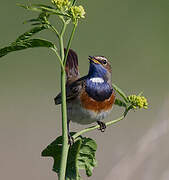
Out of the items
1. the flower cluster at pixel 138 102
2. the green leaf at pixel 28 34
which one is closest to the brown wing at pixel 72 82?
the flower cluster at pixel 138 102

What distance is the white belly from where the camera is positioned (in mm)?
1360

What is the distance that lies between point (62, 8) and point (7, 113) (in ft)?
5.56

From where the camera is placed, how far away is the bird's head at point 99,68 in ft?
4.51

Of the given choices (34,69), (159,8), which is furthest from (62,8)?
(159,8)

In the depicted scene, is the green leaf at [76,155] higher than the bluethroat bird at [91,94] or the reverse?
the reverse

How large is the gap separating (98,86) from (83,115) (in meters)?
0.09

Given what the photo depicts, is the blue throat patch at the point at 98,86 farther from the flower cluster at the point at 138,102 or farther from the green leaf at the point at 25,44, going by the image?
the green leaf at the point at 25,44

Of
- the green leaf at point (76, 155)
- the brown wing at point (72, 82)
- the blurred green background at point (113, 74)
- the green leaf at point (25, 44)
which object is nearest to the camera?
the green leaf at point (25, 44)

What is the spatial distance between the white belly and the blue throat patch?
0.04m

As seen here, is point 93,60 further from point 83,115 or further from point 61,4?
point 61,4

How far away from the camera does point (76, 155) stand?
89 cm

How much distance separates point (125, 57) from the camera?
2.80 m

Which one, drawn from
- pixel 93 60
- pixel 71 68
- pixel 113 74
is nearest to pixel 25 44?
pixel 93 60

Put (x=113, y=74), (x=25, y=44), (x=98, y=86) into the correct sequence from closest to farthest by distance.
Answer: (x=25, y=44) < (x=98, y=86) < (x=113, y=74)
